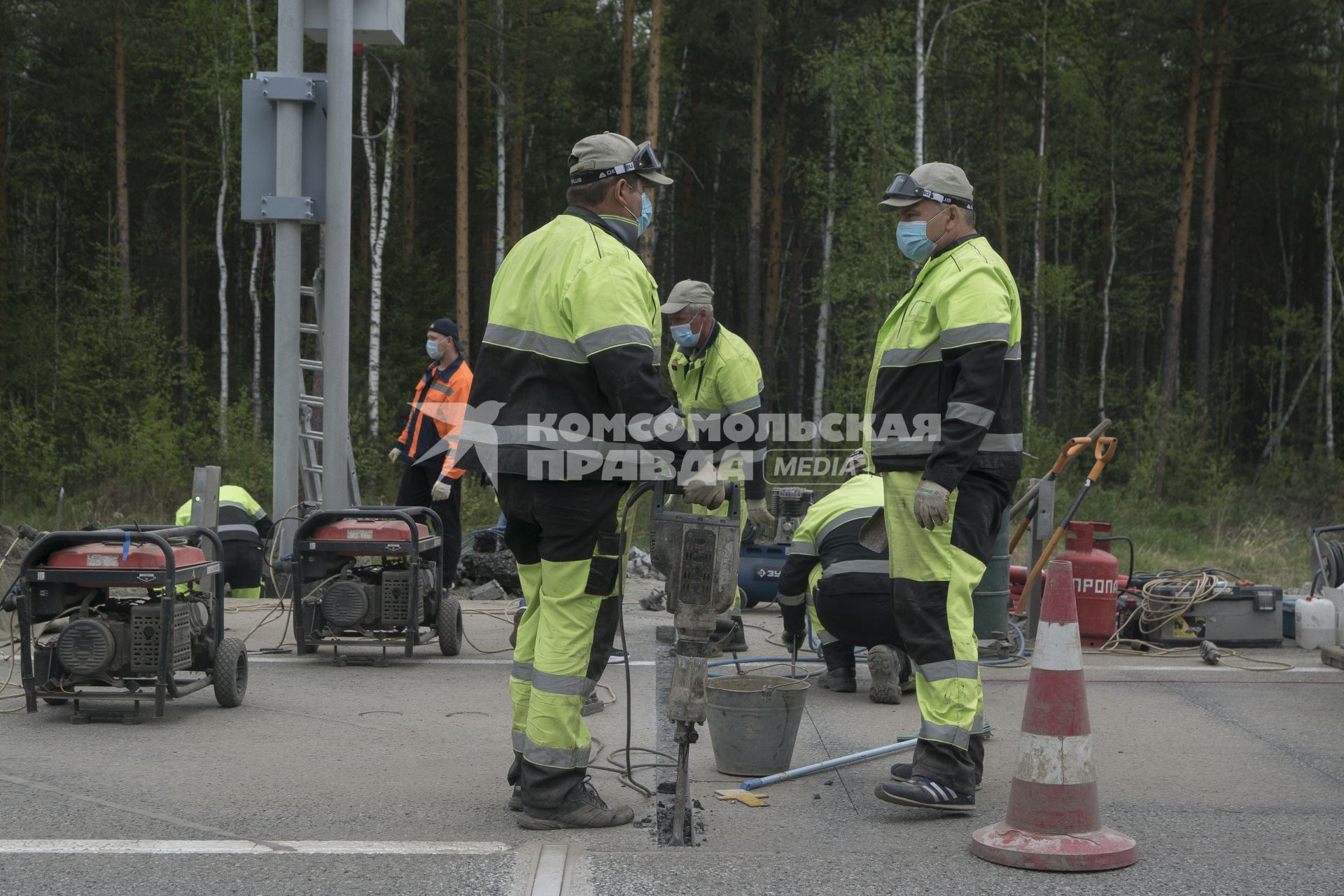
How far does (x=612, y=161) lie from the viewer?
4617mm

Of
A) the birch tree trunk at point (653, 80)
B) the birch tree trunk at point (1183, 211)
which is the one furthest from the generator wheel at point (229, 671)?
the birch tree trunk at point (1183, 211)

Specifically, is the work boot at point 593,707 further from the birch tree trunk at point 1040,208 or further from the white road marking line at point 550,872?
the birch tree trunk at point 1040,208

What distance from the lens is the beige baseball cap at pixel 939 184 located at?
201 inches

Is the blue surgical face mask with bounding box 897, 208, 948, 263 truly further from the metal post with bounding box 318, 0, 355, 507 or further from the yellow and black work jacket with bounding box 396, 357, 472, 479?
the metal post with bounding box 318, 0, 355, 507

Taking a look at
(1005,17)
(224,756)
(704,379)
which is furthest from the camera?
(1005,17)

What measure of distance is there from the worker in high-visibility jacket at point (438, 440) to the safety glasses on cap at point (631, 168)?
4.79 metres

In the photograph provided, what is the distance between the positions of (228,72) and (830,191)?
13639mm

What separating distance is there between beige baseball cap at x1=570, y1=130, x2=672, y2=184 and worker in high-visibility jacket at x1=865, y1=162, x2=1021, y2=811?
108 cm

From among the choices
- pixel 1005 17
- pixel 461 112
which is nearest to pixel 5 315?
pixel 461 112

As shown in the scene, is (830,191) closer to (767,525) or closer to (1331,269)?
(1331,269)

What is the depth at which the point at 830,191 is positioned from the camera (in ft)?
97.5

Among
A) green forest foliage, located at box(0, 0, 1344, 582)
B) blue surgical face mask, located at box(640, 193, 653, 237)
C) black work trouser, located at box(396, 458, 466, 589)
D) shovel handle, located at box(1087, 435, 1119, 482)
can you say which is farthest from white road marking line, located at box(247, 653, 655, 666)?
green forest foliage, located at box(0, 0, 1344, 582)

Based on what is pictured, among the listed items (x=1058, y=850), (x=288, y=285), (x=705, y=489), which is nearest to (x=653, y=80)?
(x=288, y=285)

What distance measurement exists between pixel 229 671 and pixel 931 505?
11.7ft
